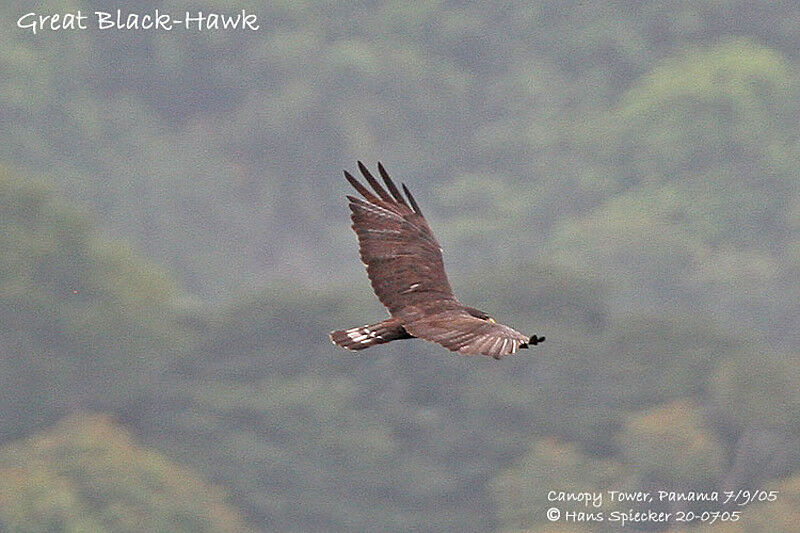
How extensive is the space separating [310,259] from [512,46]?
17302 mm

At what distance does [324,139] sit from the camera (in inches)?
3049

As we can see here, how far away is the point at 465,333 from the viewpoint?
425 inches

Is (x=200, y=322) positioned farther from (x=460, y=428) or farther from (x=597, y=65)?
(x=597, y=65)

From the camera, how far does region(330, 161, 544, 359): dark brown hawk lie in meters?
10.7

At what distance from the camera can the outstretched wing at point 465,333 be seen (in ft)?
34.1

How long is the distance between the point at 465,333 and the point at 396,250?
1833mm

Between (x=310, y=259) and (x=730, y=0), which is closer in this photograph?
(x=310, y=259)

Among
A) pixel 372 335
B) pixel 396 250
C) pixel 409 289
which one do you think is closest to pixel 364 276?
pixel 396 250

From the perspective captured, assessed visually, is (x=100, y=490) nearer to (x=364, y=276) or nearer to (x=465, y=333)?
(x=364, y=276)

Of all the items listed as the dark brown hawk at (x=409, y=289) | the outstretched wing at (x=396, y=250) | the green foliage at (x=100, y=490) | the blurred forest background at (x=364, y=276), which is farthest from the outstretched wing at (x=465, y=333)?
the green foliage at (x=100, y=490)

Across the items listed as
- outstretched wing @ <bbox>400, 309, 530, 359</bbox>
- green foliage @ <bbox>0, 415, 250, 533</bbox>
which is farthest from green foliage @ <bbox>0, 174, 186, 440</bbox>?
outstretched wing @ <bbox>400, 309, 530, 359</bbox>

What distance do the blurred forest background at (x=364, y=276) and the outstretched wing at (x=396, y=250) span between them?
Answer: 2418cm

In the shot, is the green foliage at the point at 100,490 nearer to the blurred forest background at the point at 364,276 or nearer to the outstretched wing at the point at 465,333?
the blurred forest background at the point at 364,276

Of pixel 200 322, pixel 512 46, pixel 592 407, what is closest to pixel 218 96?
pixel 512 46
